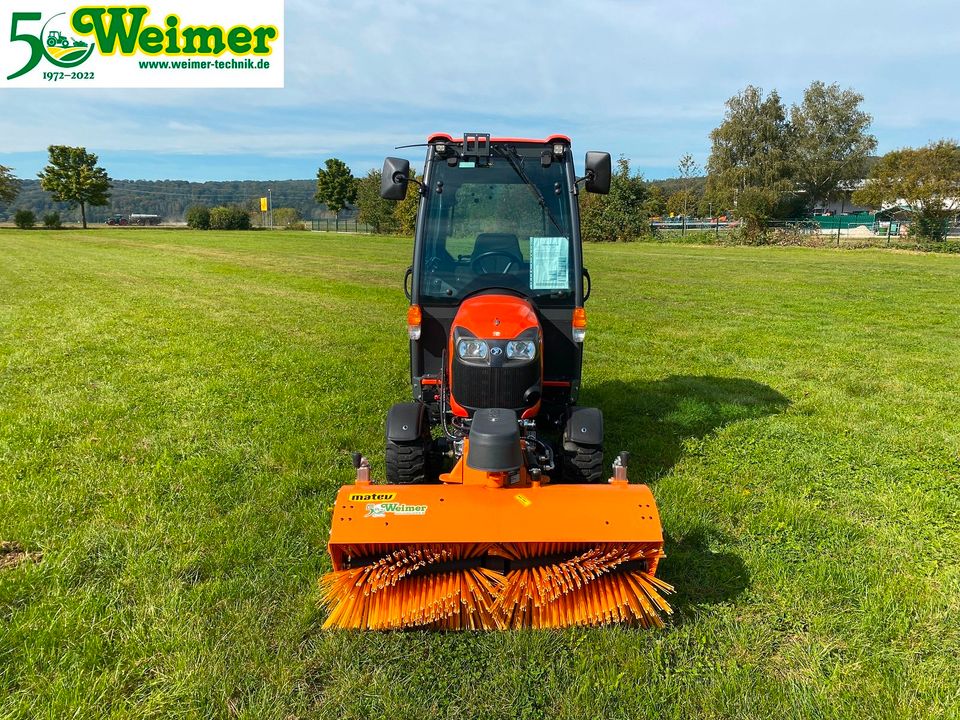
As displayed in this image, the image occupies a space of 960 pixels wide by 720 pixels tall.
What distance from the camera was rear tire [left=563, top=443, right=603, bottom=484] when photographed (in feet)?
13.8

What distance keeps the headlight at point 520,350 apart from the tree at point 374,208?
187ft

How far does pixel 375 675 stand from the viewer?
2.85m

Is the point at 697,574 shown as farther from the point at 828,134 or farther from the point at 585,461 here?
the point at 828,134

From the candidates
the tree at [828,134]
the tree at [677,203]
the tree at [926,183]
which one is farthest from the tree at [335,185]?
the tree at [926,183]

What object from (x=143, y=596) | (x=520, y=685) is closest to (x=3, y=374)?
(x=143, y=596)

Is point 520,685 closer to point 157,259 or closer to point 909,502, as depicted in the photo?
point 909,502

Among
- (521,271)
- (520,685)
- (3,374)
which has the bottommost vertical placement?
(520,685)

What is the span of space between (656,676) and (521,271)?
2.75m

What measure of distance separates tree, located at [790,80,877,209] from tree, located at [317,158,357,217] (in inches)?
1831

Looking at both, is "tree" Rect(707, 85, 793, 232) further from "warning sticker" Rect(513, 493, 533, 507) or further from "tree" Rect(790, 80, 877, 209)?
"warning sticker" Rect(513, 493, 533, 507)

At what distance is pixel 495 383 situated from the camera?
157 inches

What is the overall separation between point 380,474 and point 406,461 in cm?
72

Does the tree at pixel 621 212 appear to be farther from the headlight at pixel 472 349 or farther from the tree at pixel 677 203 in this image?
the headlight at pixel 472 349

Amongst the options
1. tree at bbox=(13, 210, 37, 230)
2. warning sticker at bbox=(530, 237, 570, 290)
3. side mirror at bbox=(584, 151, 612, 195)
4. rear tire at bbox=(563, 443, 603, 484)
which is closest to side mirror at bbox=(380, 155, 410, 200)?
warning sticker at bbox=(530, 237, 570, 290)
